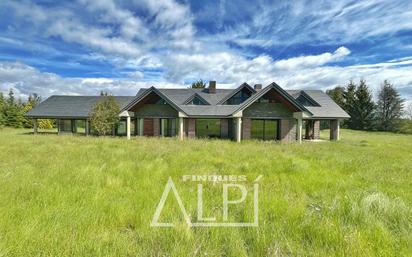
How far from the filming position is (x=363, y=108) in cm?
4800

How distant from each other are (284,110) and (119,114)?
604 inches

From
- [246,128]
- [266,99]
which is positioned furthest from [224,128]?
[266,99]

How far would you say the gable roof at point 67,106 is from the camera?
26747mm

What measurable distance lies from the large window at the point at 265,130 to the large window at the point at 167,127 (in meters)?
7.89

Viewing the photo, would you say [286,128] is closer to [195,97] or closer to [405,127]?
[195,97]

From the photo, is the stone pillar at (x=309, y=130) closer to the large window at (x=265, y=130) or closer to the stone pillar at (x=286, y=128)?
the stone pillar at (x=286, y=128)

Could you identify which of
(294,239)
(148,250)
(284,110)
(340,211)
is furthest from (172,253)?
(284,110)

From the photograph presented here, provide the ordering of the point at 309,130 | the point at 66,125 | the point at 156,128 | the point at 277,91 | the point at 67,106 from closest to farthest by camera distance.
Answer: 1. the point at 277,91
2. the point at 156,128
3. the point at 309,130
4. the point at 67,106
5. the point at 66,125

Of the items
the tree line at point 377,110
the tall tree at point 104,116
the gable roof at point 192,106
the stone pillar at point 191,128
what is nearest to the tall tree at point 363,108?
the tree line at point 377,110

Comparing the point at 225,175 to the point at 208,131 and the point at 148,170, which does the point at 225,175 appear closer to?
the point at 148,170

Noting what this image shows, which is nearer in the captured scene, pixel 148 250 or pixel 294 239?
pixel 148 250

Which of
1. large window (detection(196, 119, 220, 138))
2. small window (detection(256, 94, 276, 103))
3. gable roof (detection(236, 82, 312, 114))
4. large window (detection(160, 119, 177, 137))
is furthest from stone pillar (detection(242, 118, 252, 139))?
large window (detection(160, 119, 177, 137))

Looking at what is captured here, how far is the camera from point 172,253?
126 inches

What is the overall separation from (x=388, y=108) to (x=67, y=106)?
58000 millimetres
